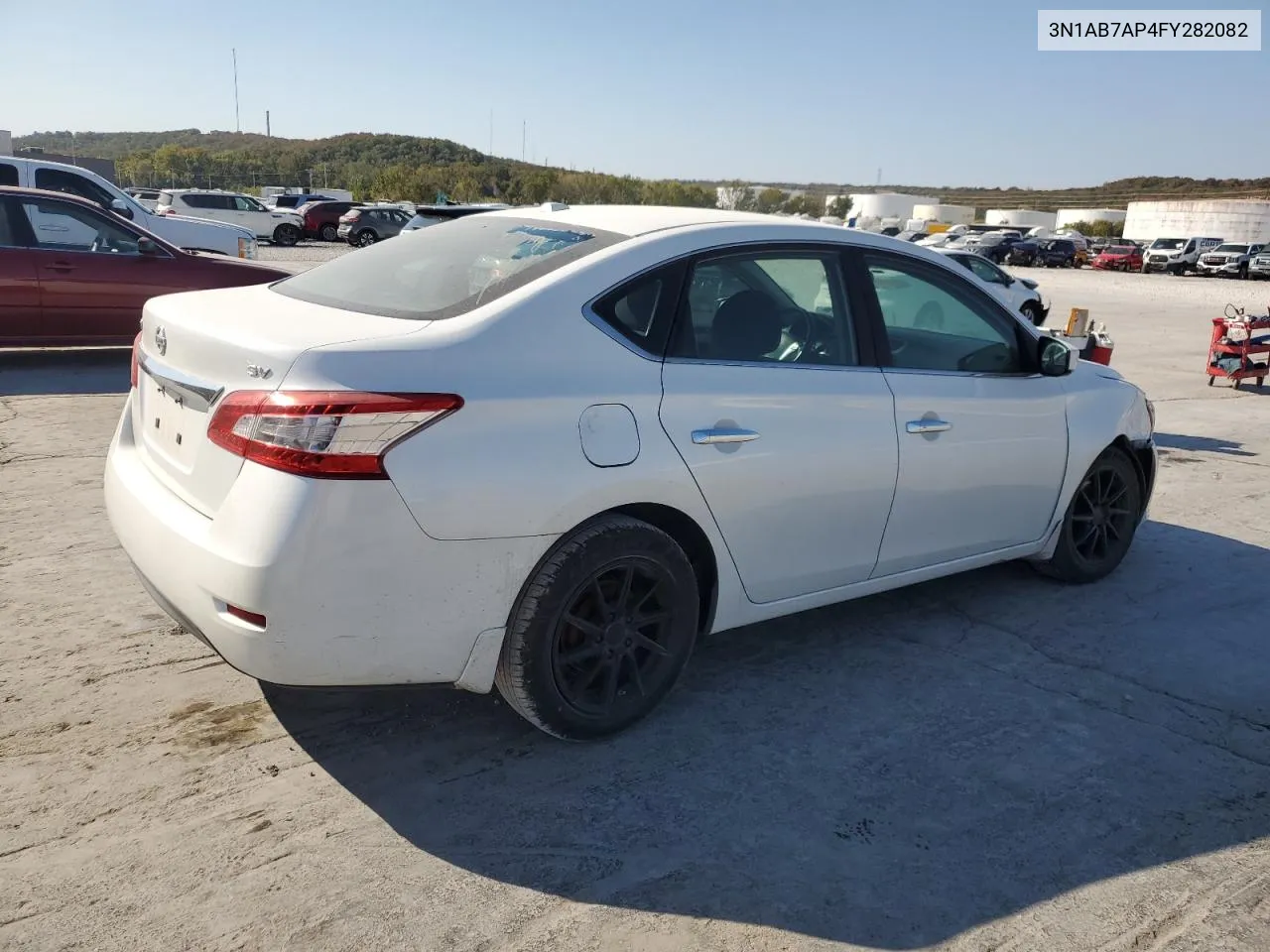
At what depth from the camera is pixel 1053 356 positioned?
15.1 ft

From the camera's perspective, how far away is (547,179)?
75.8 metres

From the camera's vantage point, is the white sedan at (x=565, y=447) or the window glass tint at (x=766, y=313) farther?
the window glass tint at (x=766, y=313)

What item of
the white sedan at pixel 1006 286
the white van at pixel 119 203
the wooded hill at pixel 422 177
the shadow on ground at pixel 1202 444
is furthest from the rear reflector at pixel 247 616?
the wooded hill at pixel 422 177

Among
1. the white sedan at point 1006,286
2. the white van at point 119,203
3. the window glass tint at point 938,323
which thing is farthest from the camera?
the white sedan at point 1006,286

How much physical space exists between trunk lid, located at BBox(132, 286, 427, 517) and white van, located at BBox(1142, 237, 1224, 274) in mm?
49401

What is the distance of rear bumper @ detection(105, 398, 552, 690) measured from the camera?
274 centimetres

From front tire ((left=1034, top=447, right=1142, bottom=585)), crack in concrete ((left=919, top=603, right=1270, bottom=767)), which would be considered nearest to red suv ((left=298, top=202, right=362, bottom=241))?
front tire ((left=1034, top=447, right=1142, bottom=585))

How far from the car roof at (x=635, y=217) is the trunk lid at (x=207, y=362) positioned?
3.08 feet

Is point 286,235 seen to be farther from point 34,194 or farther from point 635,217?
point 635,217

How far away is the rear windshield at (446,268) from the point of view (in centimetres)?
331

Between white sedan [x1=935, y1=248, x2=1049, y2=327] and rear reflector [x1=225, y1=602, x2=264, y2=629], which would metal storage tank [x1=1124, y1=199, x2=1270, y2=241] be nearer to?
white sedan [x1=935, y1=248, x2=1049, y2=327]

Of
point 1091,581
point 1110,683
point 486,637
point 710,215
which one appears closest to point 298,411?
point 486,637

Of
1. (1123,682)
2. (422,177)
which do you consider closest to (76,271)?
(1123,682)

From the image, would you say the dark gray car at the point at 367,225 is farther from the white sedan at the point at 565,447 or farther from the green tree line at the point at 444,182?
the white sedan at the point at 565,447
